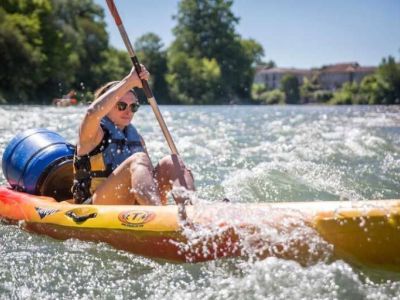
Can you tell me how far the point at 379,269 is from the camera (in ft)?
9.03

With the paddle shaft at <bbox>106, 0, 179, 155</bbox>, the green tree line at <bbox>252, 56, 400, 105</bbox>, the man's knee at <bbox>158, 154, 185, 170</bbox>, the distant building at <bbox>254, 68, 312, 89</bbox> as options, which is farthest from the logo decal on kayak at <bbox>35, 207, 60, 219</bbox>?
the distant building at <bbox>254, 68, 312, 89</bbox>

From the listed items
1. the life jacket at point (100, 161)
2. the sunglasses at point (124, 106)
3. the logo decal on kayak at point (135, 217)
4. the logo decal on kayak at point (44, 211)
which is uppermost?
the sunglasses at point (124, 106)

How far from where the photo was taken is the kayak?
2.74 meters

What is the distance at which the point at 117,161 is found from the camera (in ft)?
12.1

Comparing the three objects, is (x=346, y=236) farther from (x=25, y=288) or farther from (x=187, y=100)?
(x=187, y=100)

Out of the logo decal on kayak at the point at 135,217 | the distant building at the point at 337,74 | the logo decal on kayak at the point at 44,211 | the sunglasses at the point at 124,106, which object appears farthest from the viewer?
the distant building at the point at 337,74

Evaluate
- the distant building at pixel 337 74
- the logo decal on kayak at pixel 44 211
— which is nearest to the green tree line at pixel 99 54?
the logo decal on kayak at pixel 44 211

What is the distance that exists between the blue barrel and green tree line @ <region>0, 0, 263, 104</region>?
261 inches

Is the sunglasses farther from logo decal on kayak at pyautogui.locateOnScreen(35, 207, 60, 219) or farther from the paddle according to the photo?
logo decal on kayak at pyautogui.locateOnScreen(35, 207, 60, 219)

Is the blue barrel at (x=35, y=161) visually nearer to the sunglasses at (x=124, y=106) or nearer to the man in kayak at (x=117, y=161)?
the man in kayak at (x=117, y=161)

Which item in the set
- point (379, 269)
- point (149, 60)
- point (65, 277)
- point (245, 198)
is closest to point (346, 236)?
point (379, 269)

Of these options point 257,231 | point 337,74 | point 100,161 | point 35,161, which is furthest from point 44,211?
point 337,74

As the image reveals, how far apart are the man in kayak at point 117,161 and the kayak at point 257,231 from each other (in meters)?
0.21

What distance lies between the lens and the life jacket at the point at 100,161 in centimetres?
359
